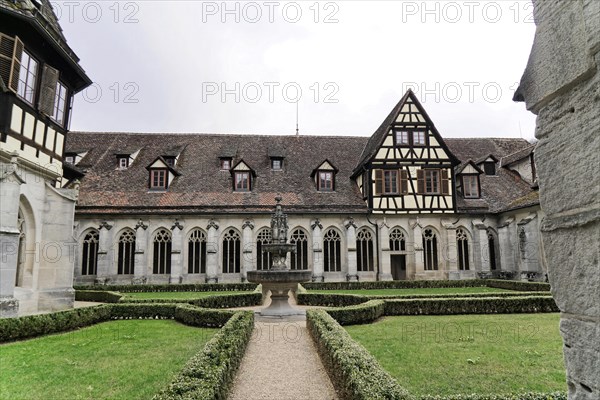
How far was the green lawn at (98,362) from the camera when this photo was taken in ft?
21.1

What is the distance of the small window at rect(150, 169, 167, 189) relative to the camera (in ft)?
87.2

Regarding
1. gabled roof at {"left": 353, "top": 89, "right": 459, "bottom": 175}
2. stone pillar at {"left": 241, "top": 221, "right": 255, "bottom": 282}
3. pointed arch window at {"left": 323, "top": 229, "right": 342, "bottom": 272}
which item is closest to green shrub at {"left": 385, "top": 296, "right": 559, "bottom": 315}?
pointed arch window at {"left": 323, "top": 229, "right": 342, "bottom": 272}

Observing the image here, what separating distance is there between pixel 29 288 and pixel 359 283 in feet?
55.1

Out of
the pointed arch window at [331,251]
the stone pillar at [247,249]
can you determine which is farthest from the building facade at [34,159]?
the pointed arch window at [331,251]

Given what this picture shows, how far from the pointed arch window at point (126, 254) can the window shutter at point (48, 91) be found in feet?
37.7

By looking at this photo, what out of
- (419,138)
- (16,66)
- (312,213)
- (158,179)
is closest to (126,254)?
(158,179)

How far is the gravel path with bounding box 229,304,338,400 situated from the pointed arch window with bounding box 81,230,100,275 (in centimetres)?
1850

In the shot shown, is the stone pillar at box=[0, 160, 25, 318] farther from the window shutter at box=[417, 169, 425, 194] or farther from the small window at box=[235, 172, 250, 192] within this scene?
the window shutter at box=[417, 169, 425, 194]

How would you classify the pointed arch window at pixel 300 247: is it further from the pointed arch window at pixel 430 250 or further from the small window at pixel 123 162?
the small window at pixel 123 162

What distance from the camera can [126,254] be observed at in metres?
25.6

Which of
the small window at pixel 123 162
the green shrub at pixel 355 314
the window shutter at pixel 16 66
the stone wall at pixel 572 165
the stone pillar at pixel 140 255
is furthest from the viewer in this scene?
the small window at pixel 123 162

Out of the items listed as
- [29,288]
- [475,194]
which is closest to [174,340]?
[29,288]

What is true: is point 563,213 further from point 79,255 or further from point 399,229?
point 79,255

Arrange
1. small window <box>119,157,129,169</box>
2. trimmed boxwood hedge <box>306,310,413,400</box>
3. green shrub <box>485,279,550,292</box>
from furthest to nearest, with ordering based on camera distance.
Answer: small window <box>119,157,129,169</box>
green shrub <box>485,279,550,292</box>
trimmed boxwood hedge <box>306,310,413,400</box>
